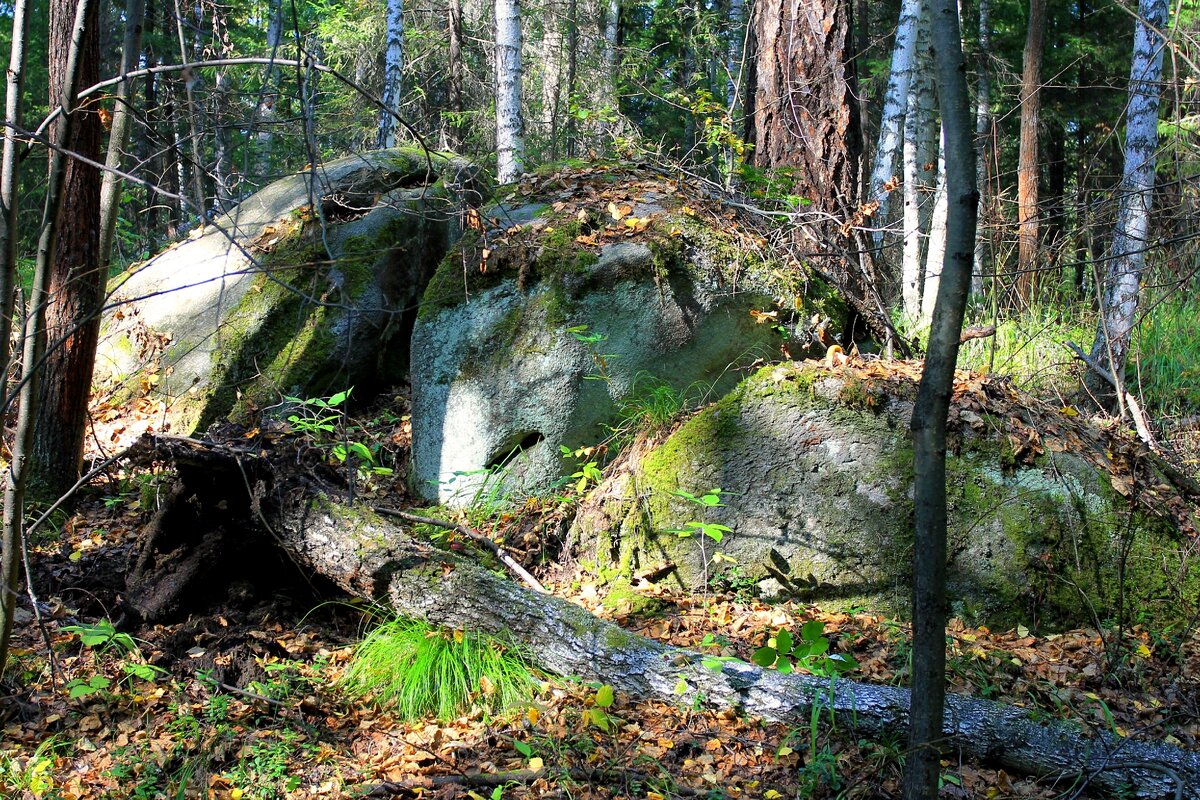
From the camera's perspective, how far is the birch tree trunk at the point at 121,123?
8.81 feet

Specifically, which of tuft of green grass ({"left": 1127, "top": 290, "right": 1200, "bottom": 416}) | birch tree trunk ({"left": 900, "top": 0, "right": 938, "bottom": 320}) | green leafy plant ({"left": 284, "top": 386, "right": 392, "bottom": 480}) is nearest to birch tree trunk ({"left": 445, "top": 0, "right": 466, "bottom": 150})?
birch tree trunk ({"left": 900, "top": 0, "right": 938, "bottom": 320})

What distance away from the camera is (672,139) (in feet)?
Answer: 73.8

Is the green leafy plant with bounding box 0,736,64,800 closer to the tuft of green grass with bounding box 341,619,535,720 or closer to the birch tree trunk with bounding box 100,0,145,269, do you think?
the tuft of green grass with bounding box 341,619,535,720

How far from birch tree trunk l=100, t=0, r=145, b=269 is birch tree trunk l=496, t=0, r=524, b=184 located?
19.9 ft

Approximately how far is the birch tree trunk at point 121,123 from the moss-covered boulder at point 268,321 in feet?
7.31

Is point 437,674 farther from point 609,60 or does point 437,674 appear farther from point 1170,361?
point 609,60

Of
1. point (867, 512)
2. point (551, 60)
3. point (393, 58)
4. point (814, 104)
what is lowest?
point (867, 512)

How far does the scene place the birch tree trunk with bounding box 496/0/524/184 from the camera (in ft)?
32.9

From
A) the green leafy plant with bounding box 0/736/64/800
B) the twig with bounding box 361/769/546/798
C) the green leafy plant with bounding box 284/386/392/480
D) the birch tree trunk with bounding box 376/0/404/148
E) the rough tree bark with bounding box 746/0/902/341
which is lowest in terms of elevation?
the twig with bounding box 361/769/546/798

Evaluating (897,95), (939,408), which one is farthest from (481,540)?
(897,95)

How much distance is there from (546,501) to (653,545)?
0.88 meters

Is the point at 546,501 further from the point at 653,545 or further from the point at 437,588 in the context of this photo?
the point at 437,588

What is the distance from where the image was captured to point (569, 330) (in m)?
5.19

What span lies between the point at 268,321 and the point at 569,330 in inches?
120
